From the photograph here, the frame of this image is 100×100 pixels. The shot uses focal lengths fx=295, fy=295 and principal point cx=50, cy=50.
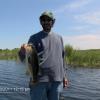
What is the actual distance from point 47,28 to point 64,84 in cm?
122

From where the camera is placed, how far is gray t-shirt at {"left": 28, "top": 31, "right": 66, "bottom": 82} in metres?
5.56

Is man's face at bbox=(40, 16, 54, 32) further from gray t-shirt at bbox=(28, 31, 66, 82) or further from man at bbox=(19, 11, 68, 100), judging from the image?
gray t-shirt at bbox=(28, 31, 66, 82)

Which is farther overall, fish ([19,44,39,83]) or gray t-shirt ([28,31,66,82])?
gray t-shirt ([28,31,66,82])

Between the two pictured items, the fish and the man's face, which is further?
the man's face

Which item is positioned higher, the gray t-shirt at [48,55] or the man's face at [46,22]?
the man's face at [46,22]

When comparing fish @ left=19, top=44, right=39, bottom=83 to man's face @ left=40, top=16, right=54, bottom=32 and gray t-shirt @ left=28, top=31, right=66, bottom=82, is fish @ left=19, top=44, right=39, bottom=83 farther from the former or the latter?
man's face @ left=40, top=16, right=54, bottom=32

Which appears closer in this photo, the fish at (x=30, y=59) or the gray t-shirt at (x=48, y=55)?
the fish at (x=30, y=59)

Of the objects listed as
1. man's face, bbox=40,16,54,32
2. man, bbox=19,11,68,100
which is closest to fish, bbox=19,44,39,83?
man, bbox=19,11,68,100

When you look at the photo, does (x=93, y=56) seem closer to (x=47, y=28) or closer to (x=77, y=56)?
(x=77, y=56)

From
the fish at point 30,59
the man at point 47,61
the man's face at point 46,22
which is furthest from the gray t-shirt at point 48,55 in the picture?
the fish at point 30,59

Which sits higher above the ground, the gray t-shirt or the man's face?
the man's face

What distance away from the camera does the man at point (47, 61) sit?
5559 millimetres

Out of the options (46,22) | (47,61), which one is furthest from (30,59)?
(46,22)

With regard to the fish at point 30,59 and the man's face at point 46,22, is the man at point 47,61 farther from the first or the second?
the fish at point 30,59
